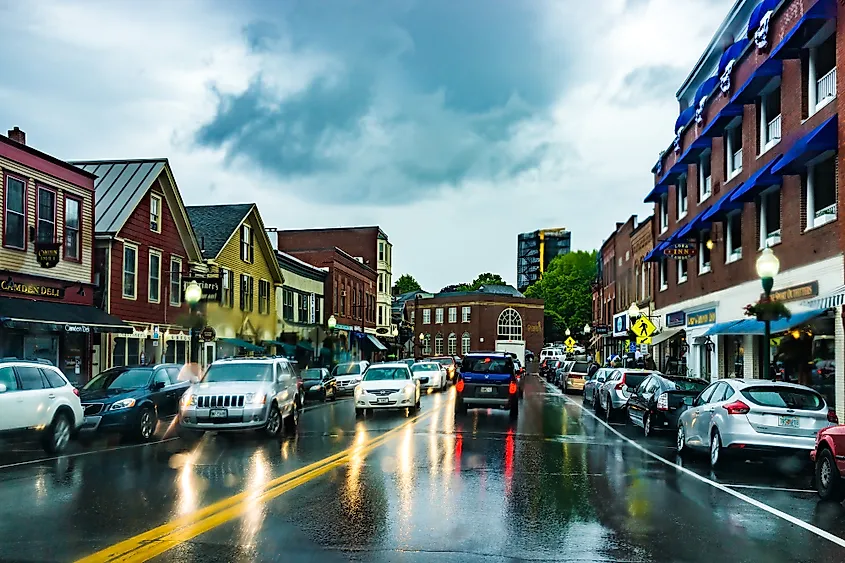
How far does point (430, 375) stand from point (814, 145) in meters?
25.6

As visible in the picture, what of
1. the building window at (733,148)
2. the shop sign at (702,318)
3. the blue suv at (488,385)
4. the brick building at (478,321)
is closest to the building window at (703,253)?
the shop sign at (702,318)

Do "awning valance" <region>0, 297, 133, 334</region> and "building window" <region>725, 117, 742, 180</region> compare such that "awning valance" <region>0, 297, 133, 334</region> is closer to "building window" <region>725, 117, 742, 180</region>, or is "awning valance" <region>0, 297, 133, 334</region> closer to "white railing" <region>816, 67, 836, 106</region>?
"white railing" <region>816, 67, 836, 106</region>

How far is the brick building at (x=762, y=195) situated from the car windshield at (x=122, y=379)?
1478 centimetres

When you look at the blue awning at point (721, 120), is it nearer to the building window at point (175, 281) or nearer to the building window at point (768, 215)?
the building window at point (768, 215)

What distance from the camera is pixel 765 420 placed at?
535 inches

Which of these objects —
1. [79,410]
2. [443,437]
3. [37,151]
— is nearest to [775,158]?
A: [443,437]

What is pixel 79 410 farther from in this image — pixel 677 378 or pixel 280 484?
pixel 677 378

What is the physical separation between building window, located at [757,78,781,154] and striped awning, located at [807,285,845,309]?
250 inches

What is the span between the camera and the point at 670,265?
40.6m

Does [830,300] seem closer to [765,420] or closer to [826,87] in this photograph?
[826,87]

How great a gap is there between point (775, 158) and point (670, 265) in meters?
16.5

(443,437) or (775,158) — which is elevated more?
(775,158)

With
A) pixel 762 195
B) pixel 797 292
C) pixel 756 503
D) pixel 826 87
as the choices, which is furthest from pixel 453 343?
pixel 756 503

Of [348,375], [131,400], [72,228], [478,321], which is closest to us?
[131,400]
